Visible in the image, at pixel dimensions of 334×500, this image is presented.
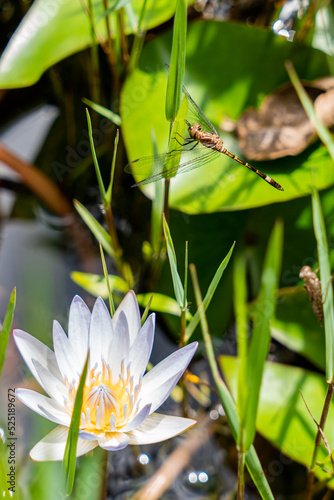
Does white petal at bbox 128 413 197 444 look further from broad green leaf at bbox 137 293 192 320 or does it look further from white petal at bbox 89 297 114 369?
broad green leaf at bbox 137 293 192 320

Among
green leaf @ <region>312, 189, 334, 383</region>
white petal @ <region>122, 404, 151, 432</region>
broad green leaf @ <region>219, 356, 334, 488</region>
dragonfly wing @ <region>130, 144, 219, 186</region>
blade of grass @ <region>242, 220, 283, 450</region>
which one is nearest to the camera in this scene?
blade of grass @ <region>242, 220, 283, 450</region>

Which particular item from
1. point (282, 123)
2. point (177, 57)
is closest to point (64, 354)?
point (177, 57)

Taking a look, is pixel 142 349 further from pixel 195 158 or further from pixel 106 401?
pixel 195 158

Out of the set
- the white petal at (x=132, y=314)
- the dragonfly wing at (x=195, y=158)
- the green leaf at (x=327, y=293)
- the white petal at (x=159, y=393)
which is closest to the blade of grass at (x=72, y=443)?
the white petal at (x=159, y=393)

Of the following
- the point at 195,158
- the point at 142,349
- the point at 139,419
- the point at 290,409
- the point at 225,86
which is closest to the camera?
the point at 139,419

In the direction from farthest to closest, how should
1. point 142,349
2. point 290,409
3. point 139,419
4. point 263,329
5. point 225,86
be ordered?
point 225,86
point 290,409
point 142,349
point 139,419
point 263,329

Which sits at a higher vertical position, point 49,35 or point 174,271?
point 49,35

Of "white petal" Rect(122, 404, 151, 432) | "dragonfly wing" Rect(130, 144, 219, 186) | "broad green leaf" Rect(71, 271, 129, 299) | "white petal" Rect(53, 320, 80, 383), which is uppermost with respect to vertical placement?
"dragonfly wing" Rect(130, 144, 219, 186)

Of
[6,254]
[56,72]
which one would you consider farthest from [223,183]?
[56,72]

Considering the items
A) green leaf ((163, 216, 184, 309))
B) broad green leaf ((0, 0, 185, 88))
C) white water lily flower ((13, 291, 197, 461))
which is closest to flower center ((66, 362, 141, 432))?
white water lily flower ((13, 291, 197, 461))
